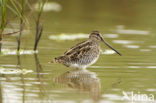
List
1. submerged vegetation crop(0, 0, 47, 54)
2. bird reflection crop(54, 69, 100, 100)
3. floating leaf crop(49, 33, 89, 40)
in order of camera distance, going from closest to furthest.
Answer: bird reflection crop(54, 69, 100, 100), submerged vegetation crop(0, 0, 47, 54), floating leaf crop(49, 33, 89, 40)

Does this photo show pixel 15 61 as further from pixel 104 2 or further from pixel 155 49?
pixel 104 2

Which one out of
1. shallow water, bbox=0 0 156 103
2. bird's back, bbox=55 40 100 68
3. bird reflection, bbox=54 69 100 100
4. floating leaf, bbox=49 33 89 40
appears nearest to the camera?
Answer: shallow water, bbox=0 0 156 103

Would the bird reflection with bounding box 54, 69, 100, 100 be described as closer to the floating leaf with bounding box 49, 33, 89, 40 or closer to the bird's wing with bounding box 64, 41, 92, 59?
the bird's wing with bounding box 64, 41, 92, 59

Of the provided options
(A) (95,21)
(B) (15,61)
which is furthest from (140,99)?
(A) (95,21)

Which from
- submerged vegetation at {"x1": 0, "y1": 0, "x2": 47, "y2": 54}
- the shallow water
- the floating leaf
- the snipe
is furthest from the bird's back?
the floating leaf

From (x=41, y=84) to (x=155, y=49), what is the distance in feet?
16.0

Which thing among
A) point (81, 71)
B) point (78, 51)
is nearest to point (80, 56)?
point (78, 51)

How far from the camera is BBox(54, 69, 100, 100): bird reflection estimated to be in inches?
333

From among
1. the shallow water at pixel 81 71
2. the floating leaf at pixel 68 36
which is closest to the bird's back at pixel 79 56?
the shallow water at pixel 81 71

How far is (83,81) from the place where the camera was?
9.30 m

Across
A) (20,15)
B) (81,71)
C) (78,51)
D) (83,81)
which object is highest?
(20,15)

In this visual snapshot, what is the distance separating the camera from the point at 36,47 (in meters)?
12.6

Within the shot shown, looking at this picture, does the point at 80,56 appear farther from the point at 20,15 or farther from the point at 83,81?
the point at 20,15

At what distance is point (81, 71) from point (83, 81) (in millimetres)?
1088
